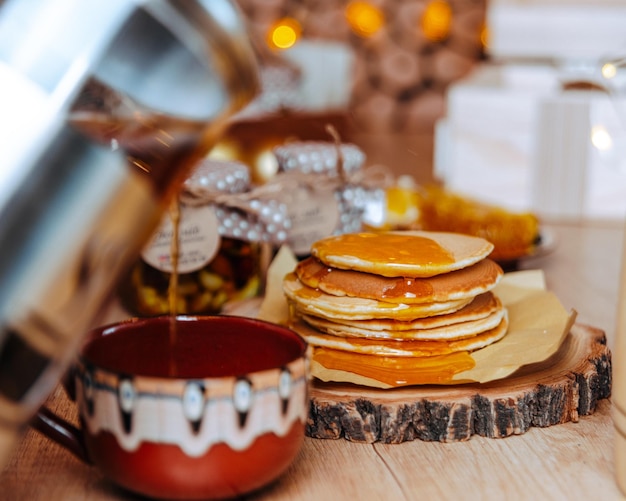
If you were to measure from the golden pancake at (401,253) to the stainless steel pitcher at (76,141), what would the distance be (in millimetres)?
284

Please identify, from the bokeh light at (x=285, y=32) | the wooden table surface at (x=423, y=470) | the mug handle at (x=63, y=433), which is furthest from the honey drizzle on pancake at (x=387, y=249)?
the bokeh light at (x=285, y=32)

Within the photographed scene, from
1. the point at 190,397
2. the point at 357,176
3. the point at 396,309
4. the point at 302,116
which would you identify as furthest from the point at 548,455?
the point at 302,116

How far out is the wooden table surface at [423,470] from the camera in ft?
1.63

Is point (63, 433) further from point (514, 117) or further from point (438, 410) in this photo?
point (514, 117)

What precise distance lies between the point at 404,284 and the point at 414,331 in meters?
0.04

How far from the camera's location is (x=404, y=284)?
62cm

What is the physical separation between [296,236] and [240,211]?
0.10 meters

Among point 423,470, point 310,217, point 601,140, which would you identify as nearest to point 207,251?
point 310,217

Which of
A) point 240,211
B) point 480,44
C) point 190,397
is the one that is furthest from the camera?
point 480,44

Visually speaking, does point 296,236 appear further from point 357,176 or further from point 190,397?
point 190,397

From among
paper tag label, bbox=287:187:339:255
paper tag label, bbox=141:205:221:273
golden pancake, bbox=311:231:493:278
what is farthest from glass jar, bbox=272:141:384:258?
golden pancake, bbox=311:231:493:278

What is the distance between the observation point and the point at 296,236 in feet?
3.13

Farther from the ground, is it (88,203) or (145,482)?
(88,203)

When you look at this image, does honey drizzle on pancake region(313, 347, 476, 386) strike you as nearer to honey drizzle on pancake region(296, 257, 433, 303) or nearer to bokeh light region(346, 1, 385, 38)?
→ honey drizzle on pancake region(296, 257, 433, 303)
